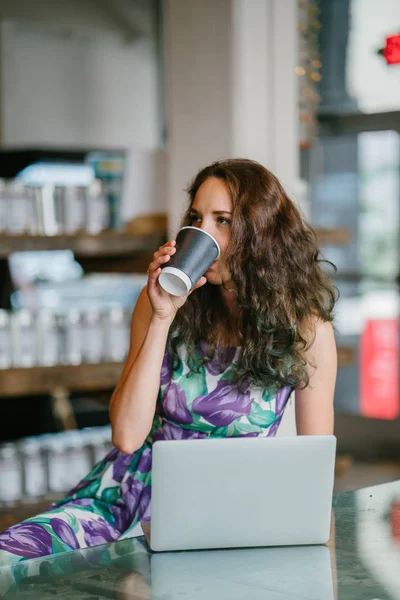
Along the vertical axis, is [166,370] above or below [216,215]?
below

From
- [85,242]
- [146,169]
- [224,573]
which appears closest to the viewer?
[224,573]

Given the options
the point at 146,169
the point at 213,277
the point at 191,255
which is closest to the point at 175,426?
the point at 213,277

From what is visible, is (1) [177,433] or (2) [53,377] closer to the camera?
(1) [177,433]

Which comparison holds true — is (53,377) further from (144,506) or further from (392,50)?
(392,50)

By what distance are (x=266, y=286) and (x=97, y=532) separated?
0.67 m

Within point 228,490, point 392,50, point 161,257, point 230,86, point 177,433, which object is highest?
point 392,50

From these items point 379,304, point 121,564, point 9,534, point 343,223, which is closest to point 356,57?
point 343,223

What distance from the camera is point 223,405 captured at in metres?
2.07

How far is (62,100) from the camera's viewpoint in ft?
18.9

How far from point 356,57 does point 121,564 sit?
4.51 meters

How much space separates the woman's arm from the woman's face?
0.66 feet

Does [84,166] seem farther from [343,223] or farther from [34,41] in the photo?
[343,223]

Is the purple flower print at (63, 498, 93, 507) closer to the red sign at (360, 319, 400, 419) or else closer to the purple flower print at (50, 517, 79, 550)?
the purple flower print at (50, 517, 79, 550)

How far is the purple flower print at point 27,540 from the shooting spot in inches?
74.7
